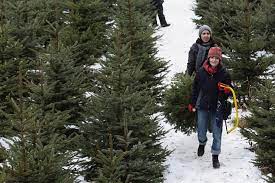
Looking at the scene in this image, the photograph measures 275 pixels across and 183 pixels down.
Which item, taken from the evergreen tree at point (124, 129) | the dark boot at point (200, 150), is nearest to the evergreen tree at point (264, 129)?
the dark boot at point (200, 150)

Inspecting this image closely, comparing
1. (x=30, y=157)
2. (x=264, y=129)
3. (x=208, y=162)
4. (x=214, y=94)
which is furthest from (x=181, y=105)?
(x=30, y=157)

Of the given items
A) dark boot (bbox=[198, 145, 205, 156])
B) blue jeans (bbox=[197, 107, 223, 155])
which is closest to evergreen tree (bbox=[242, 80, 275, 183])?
blue jeans (bbox=[197, 107, 223, 155])

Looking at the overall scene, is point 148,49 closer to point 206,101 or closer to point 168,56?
point 206,101

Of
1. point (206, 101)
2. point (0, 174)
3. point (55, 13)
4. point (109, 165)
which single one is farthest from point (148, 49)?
point (0, 174)

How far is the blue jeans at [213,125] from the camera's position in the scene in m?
9.69

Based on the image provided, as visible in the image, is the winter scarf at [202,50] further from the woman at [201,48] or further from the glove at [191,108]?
the glove at [191,108]

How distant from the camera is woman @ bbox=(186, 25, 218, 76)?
36.1ft

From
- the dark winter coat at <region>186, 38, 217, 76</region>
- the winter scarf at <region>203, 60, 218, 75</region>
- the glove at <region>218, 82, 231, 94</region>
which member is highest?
the dark winter coat at <region>186, 38, 217, 76</region>

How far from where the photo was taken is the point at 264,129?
9391 mm

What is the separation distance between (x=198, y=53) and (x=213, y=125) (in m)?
2.19

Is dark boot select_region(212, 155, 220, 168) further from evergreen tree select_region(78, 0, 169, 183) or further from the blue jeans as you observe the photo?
evergreen tree select_region(78, 0, 169, 183)

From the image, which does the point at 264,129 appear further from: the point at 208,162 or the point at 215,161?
the point at 208,162

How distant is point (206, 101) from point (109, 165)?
319 centimetres

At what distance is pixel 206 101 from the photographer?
32.1 ft
